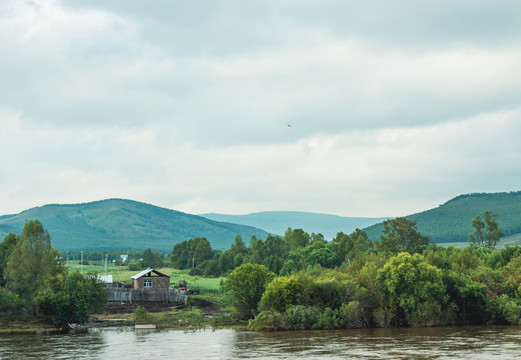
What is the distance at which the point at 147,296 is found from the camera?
10800 centimetres

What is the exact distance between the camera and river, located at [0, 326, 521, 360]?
5228cm

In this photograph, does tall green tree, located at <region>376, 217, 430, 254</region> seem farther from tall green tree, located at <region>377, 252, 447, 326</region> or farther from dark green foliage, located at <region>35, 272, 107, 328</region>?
dark green foliage, located at <region>35, 272, 107, 328</region>

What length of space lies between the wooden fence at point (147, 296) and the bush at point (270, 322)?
3388cm

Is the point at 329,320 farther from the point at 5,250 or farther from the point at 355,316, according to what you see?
the point at 5,250

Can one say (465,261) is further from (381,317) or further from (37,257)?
(37,257)

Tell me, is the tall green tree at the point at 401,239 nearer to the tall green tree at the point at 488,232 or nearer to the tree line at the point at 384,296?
the tree line at the point at 384,296

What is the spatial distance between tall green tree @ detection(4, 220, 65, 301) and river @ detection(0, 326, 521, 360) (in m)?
12.1

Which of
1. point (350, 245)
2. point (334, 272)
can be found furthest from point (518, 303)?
point (350, 245)

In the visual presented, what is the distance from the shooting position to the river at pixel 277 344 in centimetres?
5228

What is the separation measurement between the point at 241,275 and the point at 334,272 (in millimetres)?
14147

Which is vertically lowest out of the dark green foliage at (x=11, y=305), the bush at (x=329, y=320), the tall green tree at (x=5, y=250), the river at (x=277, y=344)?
the river at (x=277, y=344)

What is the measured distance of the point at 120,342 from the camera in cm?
6438

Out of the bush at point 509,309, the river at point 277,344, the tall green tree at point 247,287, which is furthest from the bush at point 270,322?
the bush at point 509,309

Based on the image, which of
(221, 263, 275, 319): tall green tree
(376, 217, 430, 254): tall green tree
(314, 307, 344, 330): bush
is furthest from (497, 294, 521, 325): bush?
(376, 217, 430, 254): tall green tree
